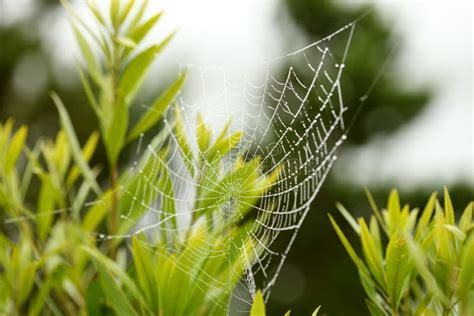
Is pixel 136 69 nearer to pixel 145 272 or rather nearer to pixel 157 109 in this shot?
pixel 157 109

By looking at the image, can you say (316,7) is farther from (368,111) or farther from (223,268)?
(223,268)

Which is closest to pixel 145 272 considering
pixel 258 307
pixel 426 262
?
pixel 258 307

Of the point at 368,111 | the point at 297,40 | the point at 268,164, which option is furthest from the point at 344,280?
the point at 268,164

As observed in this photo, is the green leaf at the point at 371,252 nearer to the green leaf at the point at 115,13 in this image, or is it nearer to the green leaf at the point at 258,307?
the green leaf at the point at 258,307

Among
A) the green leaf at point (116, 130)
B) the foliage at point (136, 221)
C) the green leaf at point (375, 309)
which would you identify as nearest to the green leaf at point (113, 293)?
the foliage at point (136, 221)

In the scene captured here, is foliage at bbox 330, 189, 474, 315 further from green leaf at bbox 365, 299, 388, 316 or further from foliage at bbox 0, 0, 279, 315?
foliage at bbox 0, 0, 279, 315

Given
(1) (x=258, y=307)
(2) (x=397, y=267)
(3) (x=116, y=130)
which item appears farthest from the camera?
(3) (x=116, y=130)

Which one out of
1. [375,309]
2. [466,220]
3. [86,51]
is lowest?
[375,309]
